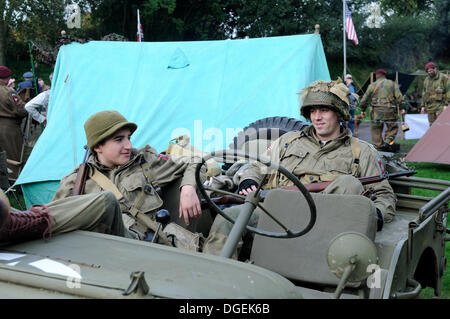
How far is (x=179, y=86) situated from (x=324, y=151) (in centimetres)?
467

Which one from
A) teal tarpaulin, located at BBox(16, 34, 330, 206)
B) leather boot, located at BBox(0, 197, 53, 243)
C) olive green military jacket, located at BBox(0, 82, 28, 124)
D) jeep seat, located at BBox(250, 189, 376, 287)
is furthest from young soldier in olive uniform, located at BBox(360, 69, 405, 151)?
leather boot, located at BBox(0, 197, 53, 243)

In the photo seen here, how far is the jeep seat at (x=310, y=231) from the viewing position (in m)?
3.08

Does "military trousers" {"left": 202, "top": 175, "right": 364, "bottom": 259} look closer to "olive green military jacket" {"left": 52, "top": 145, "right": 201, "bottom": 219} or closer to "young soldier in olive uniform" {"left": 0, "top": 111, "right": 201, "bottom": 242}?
"young soldier in olive uniform" {"left": 0, "top": 111, "right": 201, "bottom": 242}

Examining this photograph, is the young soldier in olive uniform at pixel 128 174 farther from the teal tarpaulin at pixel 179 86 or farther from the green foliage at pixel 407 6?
the green foliage at pixel 407 6

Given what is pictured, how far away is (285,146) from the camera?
436 centimetres

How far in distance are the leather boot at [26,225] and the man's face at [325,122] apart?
2.30 meters

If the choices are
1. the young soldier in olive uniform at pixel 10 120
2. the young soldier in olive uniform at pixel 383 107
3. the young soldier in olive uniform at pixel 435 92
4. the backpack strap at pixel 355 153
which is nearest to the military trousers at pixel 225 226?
the backpack strap at pixel 355 153

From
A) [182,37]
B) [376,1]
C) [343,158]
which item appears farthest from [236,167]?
[376,1]

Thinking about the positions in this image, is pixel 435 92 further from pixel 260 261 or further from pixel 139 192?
pixel 260 261

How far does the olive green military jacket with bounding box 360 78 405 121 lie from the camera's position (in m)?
13.2

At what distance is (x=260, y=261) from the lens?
3281 mm

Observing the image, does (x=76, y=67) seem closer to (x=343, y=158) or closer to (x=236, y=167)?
(x=236, y=167)

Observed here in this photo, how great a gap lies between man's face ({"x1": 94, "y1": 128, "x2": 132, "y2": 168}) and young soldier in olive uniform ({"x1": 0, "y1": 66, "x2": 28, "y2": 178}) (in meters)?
5.71

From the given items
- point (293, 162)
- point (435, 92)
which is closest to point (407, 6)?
point (435, 92)
